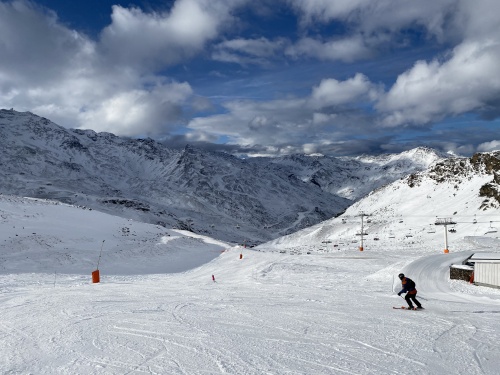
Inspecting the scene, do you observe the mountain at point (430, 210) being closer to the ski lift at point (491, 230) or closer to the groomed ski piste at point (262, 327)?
A: the ski lift at point (491, 230)

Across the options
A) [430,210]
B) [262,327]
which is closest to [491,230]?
[430,210]

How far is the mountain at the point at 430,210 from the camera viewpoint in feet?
225

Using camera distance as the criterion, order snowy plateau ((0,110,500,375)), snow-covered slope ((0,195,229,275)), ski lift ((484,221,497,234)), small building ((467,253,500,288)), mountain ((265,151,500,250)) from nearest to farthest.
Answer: snowy plateau ((0,110,500,375)) < small building ((467,253,500,288)) < snow-covered slope ((0,195,229,275)) < ski lift ((484,221,497,234)) < mountain ((265,151,500,250))

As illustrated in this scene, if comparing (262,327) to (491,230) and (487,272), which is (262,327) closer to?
(487,272)

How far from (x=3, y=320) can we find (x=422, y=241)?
62.0 metres

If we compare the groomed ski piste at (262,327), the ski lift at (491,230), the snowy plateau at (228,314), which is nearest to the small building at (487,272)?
the groomed ski piste at (262,327)

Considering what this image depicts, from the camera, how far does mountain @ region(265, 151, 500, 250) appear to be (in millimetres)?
68562

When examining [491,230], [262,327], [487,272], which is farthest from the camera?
[491,230]

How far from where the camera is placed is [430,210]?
90875 mm

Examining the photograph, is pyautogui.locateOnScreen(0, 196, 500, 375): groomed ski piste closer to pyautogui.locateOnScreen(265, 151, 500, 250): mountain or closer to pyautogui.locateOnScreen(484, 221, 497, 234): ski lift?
pyautogui.locateOnScreen(484, 221, 497, 234): ski lift

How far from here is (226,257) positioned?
45.1 meters

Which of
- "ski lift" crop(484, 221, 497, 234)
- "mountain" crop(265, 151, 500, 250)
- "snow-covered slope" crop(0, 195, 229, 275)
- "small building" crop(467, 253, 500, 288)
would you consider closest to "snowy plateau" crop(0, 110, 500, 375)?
"snow-covered slope" crop(0, 195, 229, 275)

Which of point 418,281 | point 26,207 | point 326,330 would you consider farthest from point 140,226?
point 326,330

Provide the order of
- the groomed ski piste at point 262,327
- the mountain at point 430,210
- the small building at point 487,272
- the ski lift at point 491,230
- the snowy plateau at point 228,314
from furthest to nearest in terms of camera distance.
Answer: the mountain at point 430,210 < the ski lift at point 491,230 < the small building at point 487,272 < the snowy plateau at point 228,314 < the groomed ski piste at point 262,327
